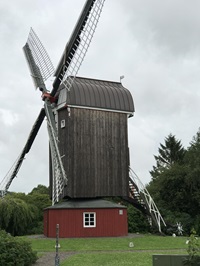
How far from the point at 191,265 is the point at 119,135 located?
18.9m

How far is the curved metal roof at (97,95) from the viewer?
1062 inches

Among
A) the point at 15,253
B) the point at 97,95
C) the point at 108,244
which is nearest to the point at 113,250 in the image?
the point at 108,244

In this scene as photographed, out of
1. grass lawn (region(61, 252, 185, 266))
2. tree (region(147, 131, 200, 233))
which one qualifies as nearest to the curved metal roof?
tree (region(147, 131, 200, 233))

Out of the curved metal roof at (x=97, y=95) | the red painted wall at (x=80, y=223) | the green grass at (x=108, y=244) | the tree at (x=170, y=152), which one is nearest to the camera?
the green grass at (x=108, y=244)

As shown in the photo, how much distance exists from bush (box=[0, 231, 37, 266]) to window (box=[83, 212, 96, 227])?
10.1m

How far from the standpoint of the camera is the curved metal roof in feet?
88.5

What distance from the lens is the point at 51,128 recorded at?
2705 centimetres

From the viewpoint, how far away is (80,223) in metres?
25.2

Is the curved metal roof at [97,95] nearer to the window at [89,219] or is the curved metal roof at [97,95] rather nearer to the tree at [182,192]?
the window at [89,219]

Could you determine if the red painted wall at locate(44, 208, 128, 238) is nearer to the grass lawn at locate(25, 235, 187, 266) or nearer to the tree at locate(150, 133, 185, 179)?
the grass lawn at locate(25, 235, 187, 266)

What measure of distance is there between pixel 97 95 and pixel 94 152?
148 inches

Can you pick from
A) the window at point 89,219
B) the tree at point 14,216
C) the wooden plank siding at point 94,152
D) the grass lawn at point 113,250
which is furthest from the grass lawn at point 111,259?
the tree at point 14,216

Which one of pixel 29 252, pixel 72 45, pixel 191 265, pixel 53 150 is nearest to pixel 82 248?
pixel 29 252

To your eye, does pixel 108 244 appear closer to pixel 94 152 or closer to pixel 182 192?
pixel 94 152
